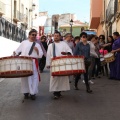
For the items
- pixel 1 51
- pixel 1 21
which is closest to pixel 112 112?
pixel 1 51

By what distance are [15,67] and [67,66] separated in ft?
3.61

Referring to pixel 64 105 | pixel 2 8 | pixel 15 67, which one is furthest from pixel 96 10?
pixel 15 67

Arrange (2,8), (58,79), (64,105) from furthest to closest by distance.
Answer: (2,8)
(58,79)
(64,105)

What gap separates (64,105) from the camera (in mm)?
8352

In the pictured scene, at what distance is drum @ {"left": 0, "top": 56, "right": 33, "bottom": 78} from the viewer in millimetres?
8004

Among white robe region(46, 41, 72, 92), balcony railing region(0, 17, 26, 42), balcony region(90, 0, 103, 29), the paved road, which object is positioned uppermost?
balcony region(90, 0, 103, 29)

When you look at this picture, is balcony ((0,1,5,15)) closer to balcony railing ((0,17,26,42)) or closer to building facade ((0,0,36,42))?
building facade ((0,0,36,42))

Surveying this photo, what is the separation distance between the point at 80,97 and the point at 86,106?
1215 millimetres

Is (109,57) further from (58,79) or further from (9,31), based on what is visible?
(9,31)

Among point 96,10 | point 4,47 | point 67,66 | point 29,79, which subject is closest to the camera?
point 67,66

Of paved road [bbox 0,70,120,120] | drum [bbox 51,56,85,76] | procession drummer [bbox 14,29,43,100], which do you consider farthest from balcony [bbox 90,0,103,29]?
drum [bbox 51,56,85,76]

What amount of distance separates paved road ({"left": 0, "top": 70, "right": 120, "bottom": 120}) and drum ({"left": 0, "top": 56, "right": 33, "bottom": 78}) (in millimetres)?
717

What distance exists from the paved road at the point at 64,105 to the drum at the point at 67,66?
75 cm

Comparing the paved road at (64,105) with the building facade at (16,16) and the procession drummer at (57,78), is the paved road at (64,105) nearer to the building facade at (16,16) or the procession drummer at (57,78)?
the procession drummer at (57,78)
